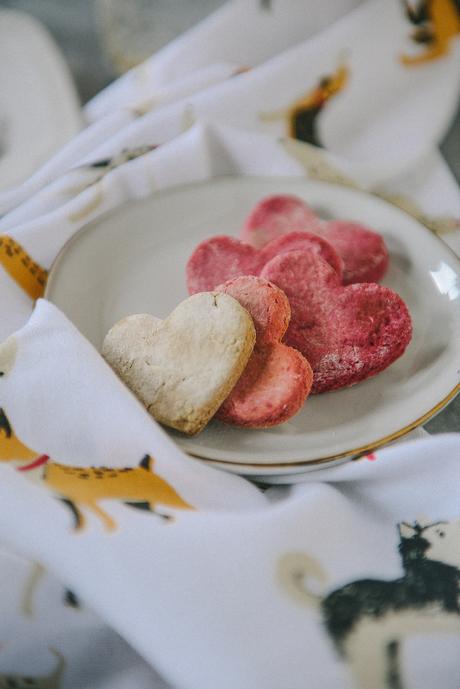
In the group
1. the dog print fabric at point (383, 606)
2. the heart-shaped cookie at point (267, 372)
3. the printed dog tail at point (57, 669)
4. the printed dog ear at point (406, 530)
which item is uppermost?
the heart-shaped cookie at point (267, 372)

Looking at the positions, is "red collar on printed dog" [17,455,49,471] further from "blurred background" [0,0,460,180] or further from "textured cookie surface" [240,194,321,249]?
"blurred background" [0,0,460,180]

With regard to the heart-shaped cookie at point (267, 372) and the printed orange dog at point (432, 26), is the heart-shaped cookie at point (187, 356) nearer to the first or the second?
the heart-shaped cookie at point (267, 372)

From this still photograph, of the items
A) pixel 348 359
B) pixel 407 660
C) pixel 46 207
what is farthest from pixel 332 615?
pixel 46 207

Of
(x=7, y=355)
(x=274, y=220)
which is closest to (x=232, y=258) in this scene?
(x=274, y=220)

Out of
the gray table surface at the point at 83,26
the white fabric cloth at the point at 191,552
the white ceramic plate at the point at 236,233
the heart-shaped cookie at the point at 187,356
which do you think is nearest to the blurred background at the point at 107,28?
the gray table surface at the point at 83,26

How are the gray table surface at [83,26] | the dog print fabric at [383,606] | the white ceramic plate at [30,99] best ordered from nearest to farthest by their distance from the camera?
the dog print fabric at [383,606] → the white ceramic plate at [30,99] → the gray table surface at [83,26]

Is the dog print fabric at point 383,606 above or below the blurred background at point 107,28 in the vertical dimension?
below

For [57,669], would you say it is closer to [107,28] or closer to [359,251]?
[359,251]
